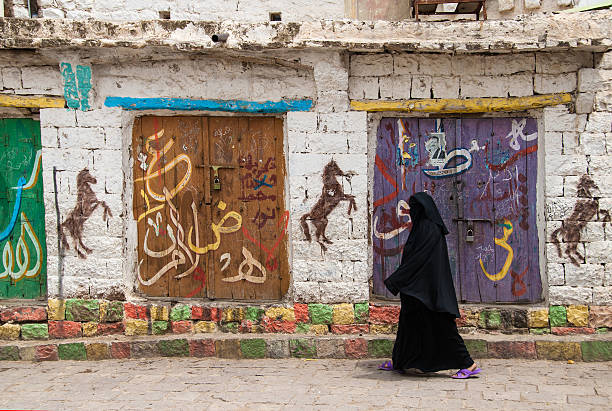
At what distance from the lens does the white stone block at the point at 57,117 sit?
709 cm

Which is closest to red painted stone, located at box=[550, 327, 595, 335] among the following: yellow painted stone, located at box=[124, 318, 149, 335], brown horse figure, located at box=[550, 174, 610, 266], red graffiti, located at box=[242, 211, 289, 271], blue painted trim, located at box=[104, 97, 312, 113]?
brown horse figure, located at box=[550, 174, 610, 266]

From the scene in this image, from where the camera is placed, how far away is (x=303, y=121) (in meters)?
6.98

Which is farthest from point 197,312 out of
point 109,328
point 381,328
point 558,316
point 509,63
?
point 509,63

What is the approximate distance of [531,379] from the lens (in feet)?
19.6

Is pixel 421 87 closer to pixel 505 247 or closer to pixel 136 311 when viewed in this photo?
pixel 505 247

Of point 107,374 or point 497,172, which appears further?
point 497,172

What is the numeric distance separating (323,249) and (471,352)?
68.5 inches

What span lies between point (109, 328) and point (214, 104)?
252 centimetres

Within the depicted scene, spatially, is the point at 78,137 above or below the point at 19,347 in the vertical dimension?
above

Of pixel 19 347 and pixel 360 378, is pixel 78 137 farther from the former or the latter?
pixel 360 378

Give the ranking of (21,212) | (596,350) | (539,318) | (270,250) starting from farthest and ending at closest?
1. (21,212)
2. (270,250)
3. (539,318)
4. (596,350)

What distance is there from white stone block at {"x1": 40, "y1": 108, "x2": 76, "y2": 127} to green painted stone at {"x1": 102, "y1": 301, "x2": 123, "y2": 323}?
1868 millimetres

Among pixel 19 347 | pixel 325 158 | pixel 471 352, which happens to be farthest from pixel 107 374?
pixel 471 352

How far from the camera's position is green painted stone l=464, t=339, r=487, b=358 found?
22.0ft
